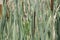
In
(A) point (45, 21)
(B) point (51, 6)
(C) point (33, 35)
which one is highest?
(B) point (51, 6)

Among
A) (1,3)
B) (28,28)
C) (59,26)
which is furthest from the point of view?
(1,3)

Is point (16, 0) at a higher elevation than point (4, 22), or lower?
higher

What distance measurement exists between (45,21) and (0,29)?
1.28 feet

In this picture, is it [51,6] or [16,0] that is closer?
[51,6]

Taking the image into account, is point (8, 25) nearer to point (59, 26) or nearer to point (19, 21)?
point (19, 21)

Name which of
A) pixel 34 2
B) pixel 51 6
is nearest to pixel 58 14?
pixel 51 6

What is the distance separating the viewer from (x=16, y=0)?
1.30 m

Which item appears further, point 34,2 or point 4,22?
point 4,22

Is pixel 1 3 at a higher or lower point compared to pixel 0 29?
higher

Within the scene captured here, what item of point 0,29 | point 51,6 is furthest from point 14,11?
point 51,6

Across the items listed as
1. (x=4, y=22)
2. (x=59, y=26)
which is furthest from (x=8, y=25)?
(x=59, y=26)

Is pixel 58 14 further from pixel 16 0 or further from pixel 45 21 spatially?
pixel 16 0

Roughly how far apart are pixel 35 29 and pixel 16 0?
0.86ft

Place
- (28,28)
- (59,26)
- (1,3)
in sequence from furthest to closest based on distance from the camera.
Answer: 1. (1,3)
2. (28,28)
3. (59,26)
